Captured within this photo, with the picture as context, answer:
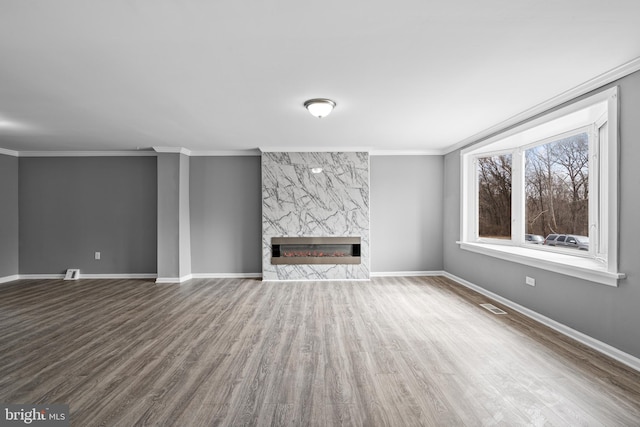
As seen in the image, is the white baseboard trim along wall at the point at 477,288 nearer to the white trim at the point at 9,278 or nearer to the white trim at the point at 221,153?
the white trim at the point at 9,278

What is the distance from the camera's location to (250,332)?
3246 millimetres

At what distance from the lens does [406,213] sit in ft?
19.8

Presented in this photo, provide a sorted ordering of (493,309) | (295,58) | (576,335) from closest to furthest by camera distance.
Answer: (295,58) → (576,335) → (493,309)

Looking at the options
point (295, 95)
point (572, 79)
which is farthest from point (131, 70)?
point (572, 79)

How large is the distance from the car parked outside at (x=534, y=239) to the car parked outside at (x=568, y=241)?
94 mm

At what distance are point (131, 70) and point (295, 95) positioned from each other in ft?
4.70

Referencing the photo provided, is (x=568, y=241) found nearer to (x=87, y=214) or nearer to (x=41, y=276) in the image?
(x=87, y=214)

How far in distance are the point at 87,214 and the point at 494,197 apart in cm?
747

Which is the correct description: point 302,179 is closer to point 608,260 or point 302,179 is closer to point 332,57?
point 332,57

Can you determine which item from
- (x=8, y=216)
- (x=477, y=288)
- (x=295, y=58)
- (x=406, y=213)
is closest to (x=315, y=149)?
(x=406, y=213)

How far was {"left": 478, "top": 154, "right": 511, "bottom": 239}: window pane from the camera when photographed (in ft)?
16.0

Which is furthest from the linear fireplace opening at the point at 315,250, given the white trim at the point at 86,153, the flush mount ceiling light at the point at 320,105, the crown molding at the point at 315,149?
the white trim at the point at 86,153

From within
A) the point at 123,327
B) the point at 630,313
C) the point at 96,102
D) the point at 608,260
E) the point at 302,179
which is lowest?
the point at 123,327

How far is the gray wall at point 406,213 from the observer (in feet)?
19.8
